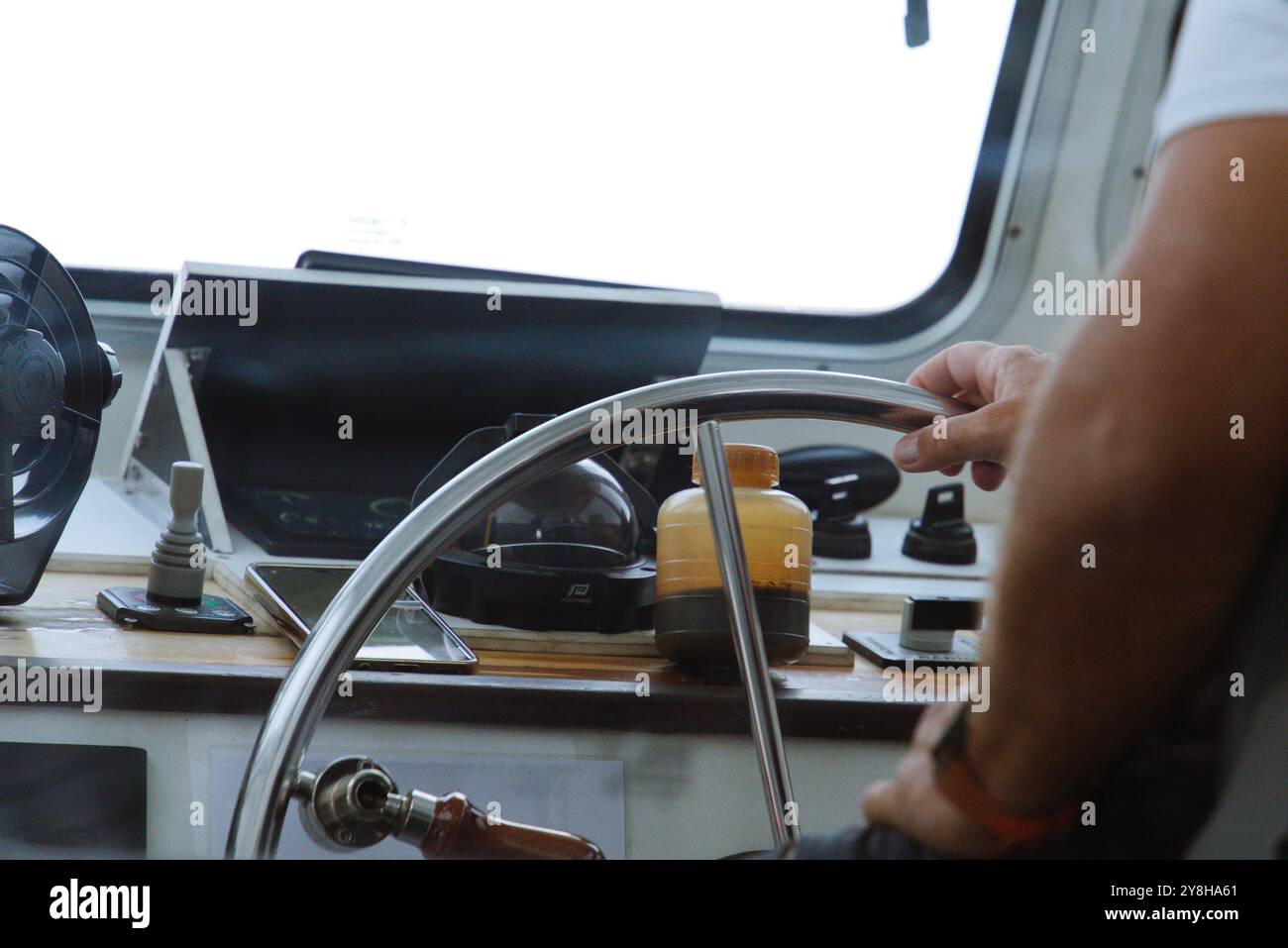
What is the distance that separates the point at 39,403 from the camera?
101cm

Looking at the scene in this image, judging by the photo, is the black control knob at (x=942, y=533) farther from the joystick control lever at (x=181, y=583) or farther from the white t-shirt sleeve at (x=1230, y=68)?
the white t-shirt sleeve at (x=1230, y=68)

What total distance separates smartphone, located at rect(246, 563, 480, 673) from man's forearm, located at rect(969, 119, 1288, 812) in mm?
550

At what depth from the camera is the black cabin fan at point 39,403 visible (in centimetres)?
99

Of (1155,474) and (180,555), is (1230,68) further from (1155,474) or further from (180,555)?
(180,555)

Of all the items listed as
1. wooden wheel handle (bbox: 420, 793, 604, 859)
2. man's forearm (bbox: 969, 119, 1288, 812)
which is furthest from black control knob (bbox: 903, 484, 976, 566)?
man's forearm (bbox: 969, 119, 1288, 812)

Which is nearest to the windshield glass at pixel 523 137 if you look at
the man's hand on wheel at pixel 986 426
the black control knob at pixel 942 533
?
the black control knob at pixel 942 533

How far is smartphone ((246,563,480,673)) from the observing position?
2.93 feet

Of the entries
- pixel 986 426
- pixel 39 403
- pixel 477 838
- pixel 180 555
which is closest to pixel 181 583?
pixel 180 555

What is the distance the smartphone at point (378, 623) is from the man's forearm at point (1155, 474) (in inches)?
21.7

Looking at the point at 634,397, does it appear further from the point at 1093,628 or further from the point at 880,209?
the point at 880,209

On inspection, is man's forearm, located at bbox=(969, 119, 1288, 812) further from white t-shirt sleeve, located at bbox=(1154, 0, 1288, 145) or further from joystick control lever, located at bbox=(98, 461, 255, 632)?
joystick control lever, located at bbox=(98, 461, 255, 632)

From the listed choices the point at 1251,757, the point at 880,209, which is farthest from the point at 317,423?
the point at 1251,757

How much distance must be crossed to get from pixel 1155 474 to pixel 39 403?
2.96ft
